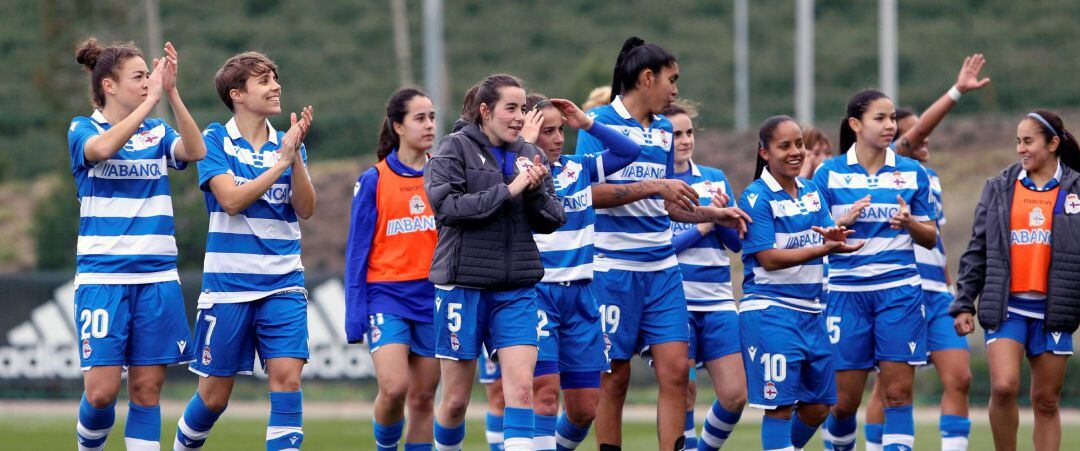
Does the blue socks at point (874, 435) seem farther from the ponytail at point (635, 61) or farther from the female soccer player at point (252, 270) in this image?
the female soccer player at point (252, 270)

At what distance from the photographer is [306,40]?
1636 inches

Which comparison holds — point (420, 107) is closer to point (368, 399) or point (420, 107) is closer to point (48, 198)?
point (368, 399)

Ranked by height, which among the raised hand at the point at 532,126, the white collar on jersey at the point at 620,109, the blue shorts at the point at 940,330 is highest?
the white collar on jersey at the point at 620,109

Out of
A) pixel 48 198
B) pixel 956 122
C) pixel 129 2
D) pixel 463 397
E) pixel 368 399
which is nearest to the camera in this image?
pixel 463 397

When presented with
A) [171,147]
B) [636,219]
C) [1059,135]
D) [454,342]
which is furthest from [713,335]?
[171,147]

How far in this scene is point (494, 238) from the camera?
705 centimetres

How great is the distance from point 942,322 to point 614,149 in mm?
2827

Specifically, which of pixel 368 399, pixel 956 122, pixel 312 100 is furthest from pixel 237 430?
pixel 312 100

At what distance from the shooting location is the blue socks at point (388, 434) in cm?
808

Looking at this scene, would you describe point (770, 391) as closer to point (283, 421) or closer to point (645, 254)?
point (645, 254)

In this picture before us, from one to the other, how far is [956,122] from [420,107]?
637 inches

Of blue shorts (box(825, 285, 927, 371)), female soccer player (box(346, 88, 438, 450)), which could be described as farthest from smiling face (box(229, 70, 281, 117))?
blue shorts (box(825, 285, 927, 371))

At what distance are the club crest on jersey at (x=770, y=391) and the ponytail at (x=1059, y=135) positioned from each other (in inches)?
84.7

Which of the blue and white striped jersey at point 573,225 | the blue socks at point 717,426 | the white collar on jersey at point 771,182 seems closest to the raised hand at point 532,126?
the blue and white striped jersey at point 573,225
